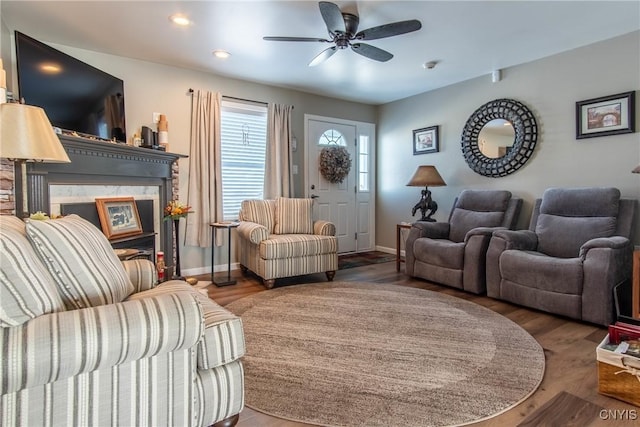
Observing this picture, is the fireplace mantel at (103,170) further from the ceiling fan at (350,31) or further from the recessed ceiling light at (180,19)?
the ceiling fan at (350,31)

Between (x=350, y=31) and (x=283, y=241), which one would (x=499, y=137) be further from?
(x=283, y=241)

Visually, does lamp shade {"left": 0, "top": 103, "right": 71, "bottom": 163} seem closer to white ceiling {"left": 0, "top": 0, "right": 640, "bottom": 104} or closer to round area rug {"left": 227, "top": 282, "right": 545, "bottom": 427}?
white ceiling {"left": 0, "top": 0, "right": 640, "bottom": 104}

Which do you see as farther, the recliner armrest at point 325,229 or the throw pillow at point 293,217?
the throw pillow at point 293,217

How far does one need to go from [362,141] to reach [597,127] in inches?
118

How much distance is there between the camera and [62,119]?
8.78ft

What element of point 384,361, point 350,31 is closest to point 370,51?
point 350,31

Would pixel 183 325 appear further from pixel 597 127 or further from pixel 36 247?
pixel 597 127

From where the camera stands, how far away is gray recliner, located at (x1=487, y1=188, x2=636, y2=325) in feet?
8.17

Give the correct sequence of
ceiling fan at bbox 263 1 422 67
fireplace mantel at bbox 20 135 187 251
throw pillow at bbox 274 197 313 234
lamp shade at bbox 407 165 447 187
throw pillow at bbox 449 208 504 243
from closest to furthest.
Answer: ceiling fan at bbox 263 1 422 67, fireplace mantel at bbox 20 135 187 251, throw pillow at bbox 449 208 504 243, throw pillow at bbox 274 197 313 234, lamp shade at bbox 407 165 447 187

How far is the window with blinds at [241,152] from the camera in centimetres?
423

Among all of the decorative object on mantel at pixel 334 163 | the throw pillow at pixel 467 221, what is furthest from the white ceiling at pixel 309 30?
the throw pillow at pixel 467 221

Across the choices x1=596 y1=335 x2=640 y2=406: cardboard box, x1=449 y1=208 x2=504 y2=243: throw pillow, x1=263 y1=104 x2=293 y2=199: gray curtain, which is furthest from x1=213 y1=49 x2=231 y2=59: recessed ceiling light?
x1=596 y1=335 x2=640 y2=406: cardboard box

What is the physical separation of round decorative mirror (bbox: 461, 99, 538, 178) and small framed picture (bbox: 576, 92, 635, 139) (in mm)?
423

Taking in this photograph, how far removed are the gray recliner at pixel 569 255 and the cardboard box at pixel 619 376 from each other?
102 cm
